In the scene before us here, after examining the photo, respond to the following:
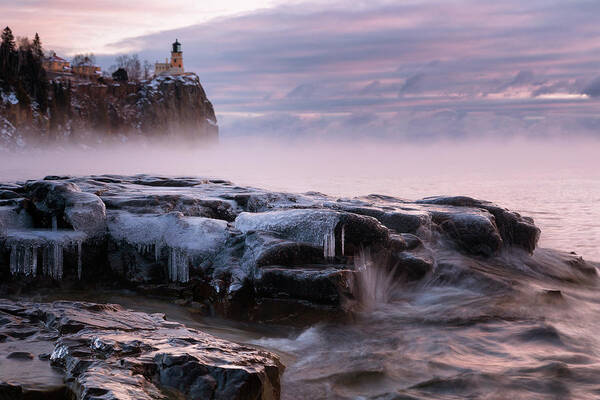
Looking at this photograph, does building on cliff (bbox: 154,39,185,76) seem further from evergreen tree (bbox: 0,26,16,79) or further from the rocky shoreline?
the rocky shoreline

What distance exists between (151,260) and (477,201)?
28.0 feet

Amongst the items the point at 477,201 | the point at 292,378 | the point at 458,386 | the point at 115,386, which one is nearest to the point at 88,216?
the point at 292,378

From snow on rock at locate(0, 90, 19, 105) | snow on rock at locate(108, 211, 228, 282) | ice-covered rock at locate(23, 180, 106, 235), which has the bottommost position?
snow on rock at locate(108, 211, 228, 282)

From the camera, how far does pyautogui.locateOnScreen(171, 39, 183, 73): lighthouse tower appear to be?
14420 cm

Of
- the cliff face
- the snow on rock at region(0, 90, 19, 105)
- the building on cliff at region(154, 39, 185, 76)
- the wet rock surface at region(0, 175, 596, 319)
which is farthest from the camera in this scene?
the building on cliff at region(154, 39, 185, 76)

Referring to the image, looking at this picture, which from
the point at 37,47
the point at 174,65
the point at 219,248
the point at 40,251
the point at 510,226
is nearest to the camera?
the point at 40,251

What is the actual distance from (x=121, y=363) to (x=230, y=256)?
15.3 ft

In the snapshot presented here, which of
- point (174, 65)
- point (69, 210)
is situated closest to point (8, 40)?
point (174, 65)

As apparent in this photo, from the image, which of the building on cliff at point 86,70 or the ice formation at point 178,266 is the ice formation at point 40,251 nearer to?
the ice formation at point 178,266

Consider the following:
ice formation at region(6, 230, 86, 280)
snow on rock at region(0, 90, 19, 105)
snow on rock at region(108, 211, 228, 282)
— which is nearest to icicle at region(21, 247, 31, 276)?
ice formation at region(6, 230, 86, 280)

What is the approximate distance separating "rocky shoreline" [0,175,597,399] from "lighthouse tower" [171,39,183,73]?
459 feet

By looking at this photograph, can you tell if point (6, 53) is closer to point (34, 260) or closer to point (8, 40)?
point (8, 40)

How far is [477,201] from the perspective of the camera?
541 inches

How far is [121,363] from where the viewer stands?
4.62 m
